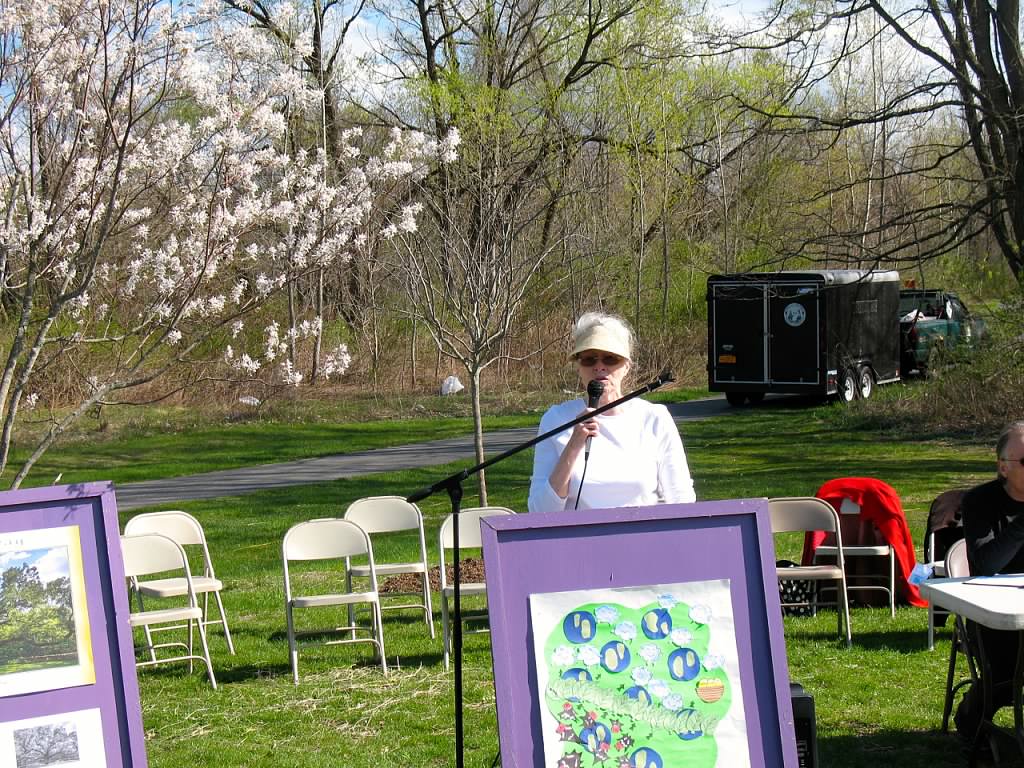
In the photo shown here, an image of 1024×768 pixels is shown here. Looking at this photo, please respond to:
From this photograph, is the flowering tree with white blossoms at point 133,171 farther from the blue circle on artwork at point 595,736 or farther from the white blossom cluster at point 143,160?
the blue circle on artwork at point 595,736

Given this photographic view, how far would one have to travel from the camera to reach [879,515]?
8.45 m

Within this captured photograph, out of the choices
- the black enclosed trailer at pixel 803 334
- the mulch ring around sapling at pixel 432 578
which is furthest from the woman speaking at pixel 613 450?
the black enclosed trailer at pixel 803 334

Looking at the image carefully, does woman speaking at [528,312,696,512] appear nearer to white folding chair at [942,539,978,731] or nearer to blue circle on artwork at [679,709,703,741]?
blue circle on artwork at [679,709,703,741]

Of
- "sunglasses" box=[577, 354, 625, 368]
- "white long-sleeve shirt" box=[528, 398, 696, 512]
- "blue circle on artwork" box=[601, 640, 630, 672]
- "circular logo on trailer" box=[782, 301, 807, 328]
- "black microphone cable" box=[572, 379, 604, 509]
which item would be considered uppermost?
"circular logo on trailer" box=[782, 301, 807, 328]

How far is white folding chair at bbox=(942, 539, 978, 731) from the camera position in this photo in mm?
5488

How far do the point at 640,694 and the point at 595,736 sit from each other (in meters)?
0.18

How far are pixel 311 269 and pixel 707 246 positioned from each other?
2563 centimetres

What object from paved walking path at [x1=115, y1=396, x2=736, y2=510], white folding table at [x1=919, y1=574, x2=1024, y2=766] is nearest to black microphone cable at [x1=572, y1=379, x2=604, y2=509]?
white folding table at [x1=919, y1=574, x2=1024, y2=766]

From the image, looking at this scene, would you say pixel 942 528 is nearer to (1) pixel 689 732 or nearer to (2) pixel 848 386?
(1) pixel 689 732

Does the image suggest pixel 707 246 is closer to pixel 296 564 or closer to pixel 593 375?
pixel 296 564

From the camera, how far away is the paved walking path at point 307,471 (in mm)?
16719

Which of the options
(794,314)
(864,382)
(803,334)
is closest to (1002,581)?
(803,334)

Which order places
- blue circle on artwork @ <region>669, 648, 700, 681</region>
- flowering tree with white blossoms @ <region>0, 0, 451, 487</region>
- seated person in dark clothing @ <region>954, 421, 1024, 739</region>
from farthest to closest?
flowering tree with white blossoms @ <region>0, 0, 451, 487</region> → seated person in dark clothing @ <region>954, 421, 1024, 739</region> → blue circle on artwork @ <region>669, 648, 700, 681</region>

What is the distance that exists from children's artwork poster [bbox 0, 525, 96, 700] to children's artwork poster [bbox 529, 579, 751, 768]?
1.74 meters
